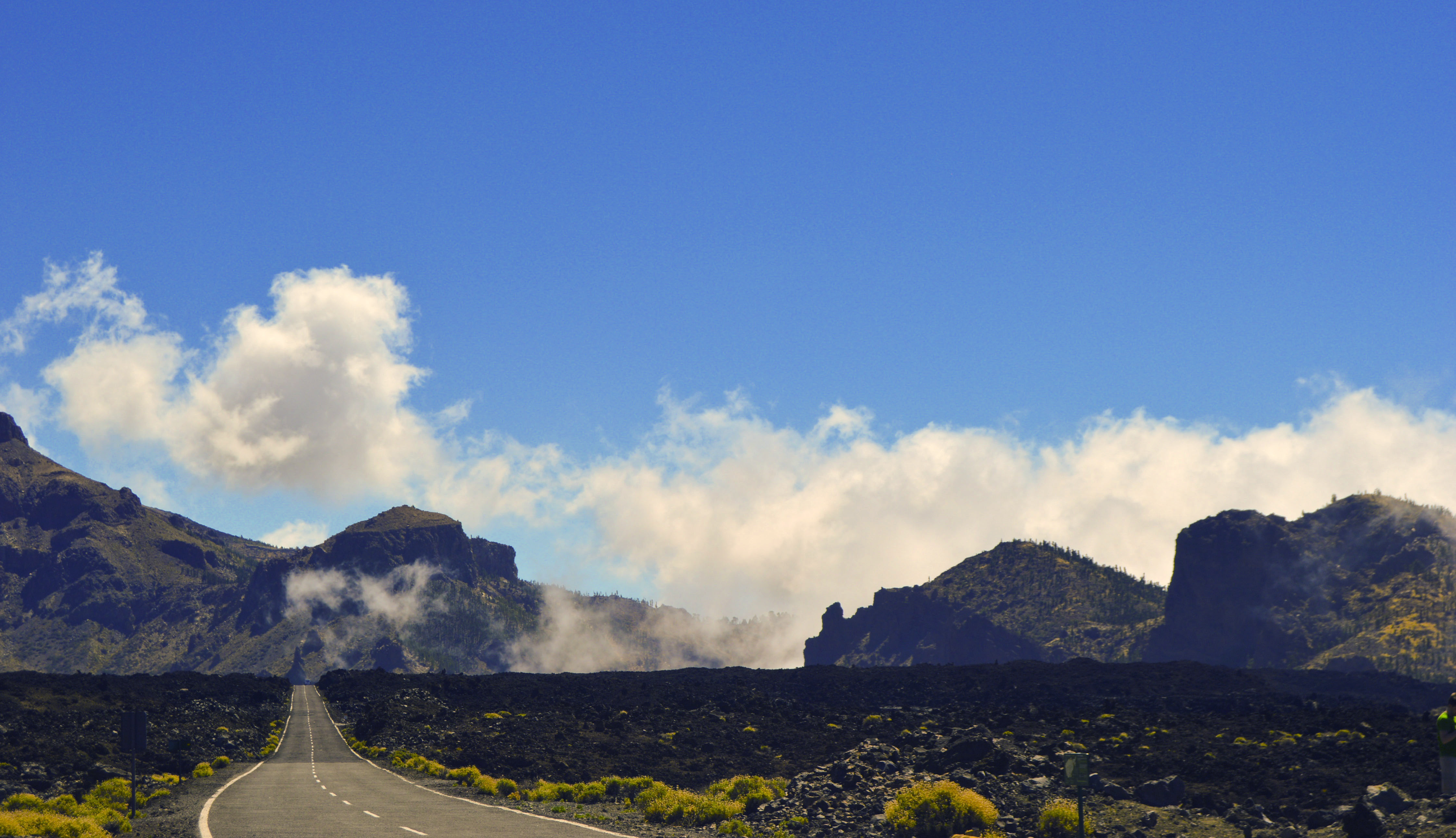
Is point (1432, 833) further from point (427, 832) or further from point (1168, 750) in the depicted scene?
point (427, 832)

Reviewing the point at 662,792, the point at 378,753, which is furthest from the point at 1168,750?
the point at 378,753

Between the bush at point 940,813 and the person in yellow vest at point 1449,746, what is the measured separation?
478 inches

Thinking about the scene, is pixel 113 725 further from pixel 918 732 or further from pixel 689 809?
pixel 918 732

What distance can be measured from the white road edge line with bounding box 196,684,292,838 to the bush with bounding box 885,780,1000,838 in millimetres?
19804

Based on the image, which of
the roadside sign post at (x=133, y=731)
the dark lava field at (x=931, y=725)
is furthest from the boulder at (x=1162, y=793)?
the roadside sign post at (x=133, y=731)

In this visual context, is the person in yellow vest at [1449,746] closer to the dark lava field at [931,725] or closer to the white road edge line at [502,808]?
the dark lava field at [931,725]

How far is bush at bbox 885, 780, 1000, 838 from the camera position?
32.1m

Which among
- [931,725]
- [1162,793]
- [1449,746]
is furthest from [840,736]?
[1449,746]

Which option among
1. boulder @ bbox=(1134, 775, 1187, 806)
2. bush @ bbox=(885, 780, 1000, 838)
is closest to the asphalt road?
bush @ bbox=(885, 780, 1000, 838)

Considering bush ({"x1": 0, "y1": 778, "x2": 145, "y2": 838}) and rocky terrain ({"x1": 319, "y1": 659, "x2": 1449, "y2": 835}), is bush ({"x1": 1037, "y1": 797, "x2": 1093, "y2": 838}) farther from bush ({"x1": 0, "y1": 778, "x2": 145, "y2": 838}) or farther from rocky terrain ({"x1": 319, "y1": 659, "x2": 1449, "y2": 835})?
bush ({"x1": 0, "y1": 778, "x2": 145, "y2": 838})

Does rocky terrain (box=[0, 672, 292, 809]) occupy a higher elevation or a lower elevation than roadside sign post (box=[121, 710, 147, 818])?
lower

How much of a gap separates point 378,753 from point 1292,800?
50210 millimetres

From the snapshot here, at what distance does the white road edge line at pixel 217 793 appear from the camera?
3114 centimetres

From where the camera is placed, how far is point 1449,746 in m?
24.0
